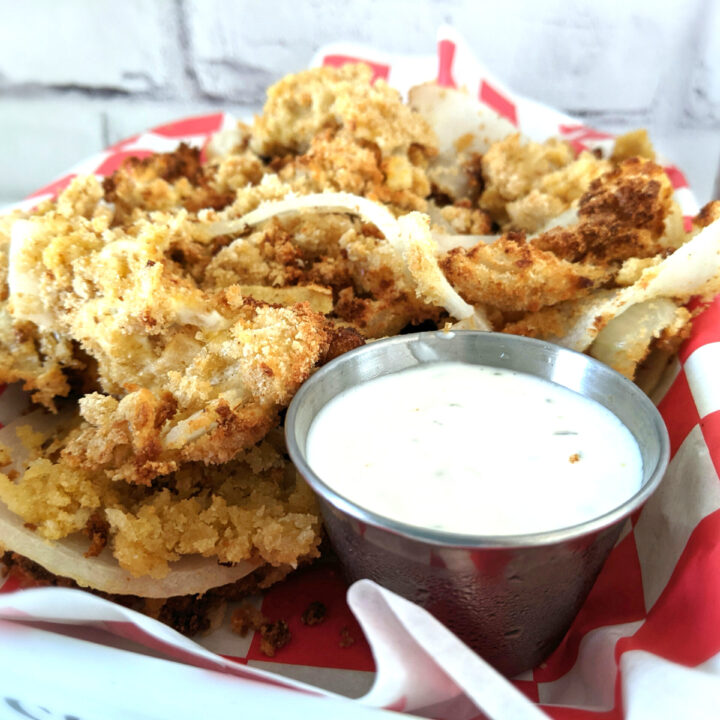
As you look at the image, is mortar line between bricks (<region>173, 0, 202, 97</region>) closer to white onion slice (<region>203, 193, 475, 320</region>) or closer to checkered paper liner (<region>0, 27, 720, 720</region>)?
white onion slice (<region>203, 193, 475, 320</region>)

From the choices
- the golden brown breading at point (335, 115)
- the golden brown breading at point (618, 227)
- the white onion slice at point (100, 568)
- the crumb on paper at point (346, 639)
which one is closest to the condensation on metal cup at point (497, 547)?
the crumb on paper at point (346, 639)

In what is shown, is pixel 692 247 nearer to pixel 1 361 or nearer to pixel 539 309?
pixel 539 309

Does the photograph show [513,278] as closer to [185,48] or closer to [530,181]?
[530,181]

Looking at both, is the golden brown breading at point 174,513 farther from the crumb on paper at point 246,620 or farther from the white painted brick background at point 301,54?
the white painted brick background at point 301,54

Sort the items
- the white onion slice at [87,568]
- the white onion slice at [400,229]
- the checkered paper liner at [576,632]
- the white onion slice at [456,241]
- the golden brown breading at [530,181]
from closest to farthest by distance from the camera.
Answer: the checkered paper liner at [576,632], the white onion slice at [87,568], the white onion slice at [400,229], the white onion slice at [456,241], the golden brown breading at [530,181]

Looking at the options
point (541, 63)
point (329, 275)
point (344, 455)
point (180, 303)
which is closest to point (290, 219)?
point (329, 275)
